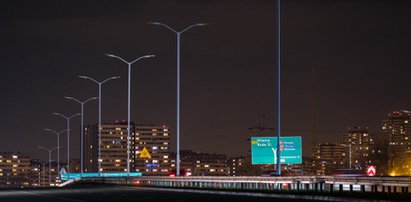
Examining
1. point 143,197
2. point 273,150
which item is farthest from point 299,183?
point 273,150

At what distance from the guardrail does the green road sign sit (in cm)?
1277

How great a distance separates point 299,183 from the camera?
192ft

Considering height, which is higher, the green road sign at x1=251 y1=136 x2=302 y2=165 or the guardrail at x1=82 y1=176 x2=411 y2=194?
the green road sign at x1=251 y1=136 x2=302 y2=165

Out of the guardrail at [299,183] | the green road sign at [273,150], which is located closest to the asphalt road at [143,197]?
the guardrail at [299,183]

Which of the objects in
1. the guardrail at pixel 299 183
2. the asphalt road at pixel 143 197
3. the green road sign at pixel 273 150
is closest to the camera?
the guardrail at pixel 299 183

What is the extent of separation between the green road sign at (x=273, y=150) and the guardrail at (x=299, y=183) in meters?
12.8

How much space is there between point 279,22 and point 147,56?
3444cm

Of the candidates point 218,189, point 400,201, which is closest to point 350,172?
point 218,189

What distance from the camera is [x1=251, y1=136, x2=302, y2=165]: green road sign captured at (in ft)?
316

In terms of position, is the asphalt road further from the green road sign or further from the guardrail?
the green road sign

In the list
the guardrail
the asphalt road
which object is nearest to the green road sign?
the guardrail

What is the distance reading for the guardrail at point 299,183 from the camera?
163 ft

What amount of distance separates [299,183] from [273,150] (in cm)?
3858

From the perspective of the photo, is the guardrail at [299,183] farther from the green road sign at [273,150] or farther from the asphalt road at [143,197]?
the green road sign at [273,150]
